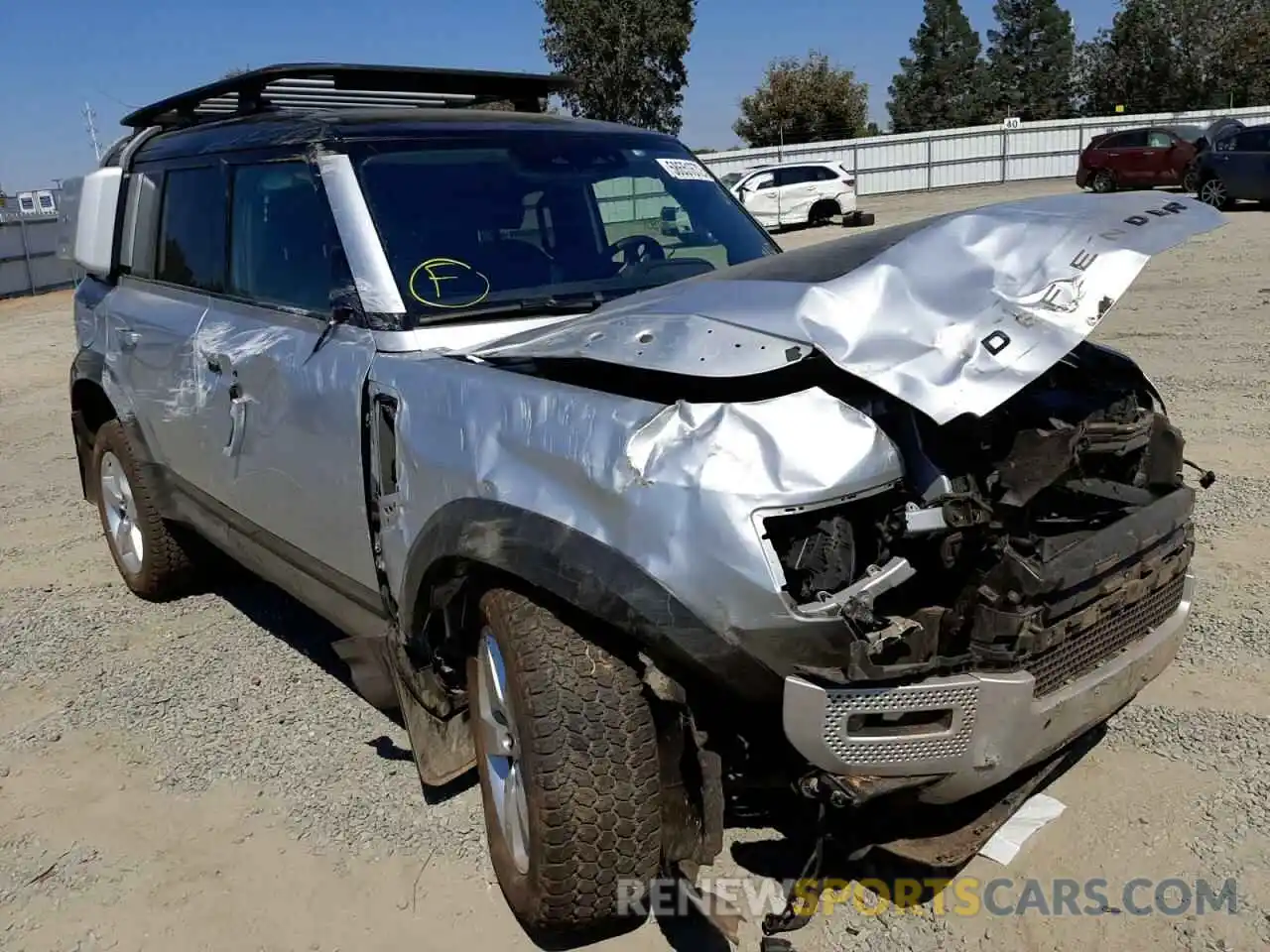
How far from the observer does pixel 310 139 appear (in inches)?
134

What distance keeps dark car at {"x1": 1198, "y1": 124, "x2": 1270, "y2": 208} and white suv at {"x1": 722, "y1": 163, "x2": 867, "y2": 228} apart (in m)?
7.02

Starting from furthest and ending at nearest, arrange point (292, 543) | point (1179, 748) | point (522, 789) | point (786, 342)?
point (292, 543) → point (1179, 748) → point (522, 789) → point (786, 342)

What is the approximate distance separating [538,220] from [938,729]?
83.4 inches

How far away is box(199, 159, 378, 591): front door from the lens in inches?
123

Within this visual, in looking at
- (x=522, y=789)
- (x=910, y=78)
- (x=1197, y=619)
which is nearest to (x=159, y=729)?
(x=522, y=789)

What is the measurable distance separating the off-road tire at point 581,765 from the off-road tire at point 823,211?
23685mm

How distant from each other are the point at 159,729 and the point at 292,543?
3.18ft

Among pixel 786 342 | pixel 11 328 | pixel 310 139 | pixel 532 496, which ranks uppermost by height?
pixel 310 139

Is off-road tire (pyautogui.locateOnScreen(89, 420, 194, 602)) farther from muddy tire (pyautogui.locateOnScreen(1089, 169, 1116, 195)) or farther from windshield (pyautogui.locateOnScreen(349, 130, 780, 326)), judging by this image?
muddy tire (pyautogui.locateOnScreen(1089, 169, 1116, 195))

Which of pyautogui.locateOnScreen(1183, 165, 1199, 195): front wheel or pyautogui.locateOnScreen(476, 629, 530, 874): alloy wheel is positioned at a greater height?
pyautogui.locateOnScreen(1183, 165, 1199, 195): front wheel

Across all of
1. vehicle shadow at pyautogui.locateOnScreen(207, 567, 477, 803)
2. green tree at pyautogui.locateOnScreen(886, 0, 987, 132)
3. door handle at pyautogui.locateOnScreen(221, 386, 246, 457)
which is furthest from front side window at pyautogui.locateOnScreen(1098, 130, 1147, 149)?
green tree at pyautogui.locateOnScreen(886, 0, 987, 132)

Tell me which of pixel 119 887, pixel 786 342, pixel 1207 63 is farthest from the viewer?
pixel 1207 63

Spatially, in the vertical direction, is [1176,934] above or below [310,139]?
below

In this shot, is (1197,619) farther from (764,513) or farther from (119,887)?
(119,887)
